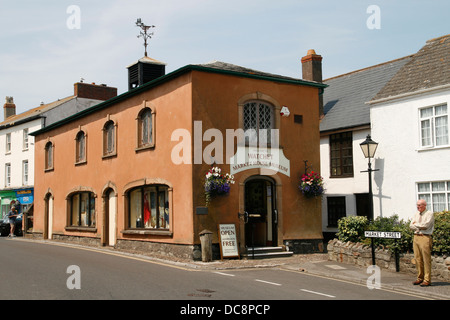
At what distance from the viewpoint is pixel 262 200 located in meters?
17.9

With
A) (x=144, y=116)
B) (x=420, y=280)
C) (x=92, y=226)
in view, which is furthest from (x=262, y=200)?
(x=92, y=226)

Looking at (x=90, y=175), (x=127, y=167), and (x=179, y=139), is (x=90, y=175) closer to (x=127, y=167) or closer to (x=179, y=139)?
(x=127, y=167)

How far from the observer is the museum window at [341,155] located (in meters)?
24.3

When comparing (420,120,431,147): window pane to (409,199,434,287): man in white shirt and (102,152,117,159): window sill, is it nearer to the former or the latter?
(409,199,434,287): man in white shirt

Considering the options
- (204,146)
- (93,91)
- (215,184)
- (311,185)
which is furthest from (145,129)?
(93,91)

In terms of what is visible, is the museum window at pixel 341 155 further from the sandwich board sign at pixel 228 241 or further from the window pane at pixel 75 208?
the window pane at pixel 75 208

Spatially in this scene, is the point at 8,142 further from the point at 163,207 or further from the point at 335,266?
the point at 335,266

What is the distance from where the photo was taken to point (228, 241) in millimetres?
16172

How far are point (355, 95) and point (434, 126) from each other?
7976mm

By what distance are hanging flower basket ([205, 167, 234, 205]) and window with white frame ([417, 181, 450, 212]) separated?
25.8 feet

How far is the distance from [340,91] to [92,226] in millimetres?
14875

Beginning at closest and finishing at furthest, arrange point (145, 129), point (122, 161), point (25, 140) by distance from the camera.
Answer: point (145, 129) < point (122, 161) < point (25, 140)

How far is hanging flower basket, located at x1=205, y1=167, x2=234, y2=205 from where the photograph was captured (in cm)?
1584

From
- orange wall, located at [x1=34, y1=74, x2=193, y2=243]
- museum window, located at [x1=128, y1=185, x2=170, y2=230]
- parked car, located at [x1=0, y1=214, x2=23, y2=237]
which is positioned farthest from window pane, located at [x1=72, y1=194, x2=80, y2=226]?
parked car, located at [x1=0, y1=214, x2=23, y2=237]
